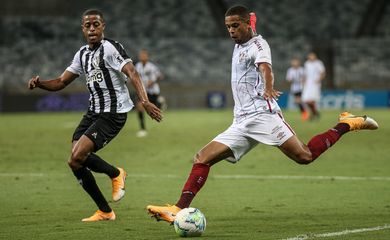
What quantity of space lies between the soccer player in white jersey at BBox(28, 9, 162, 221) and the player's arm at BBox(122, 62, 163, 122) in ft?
0.04

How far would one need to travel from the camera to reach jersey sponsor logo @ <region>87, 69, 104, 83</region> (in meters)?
10.3

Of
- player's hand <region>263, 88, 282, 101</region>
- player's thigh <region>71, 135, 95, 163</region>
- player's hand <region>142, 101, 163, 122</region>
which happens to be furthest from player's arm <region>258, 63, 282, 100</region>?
player's thigh <region>71, 135, 95, 163</region>

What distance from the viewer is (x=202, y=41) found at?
4659 cm

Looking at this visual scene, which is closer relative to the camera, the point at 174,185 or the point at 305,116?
the point at 174,185

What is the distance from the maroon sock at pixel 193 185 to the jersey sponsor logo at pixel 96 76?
1731 millimetres

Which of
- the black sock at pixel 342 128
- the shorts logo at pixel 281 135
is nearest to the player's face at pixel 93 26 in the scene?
the shorts logo at pixel 281 135

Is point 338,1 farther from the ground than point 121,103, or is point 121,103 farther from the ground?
point 121,103

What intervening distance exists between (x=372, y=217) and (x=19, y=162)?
930cm

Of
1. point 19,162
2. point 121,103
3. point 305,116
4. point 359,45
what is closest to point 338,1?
point 359,45

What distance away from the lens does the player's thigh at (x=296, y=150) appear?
9.55m

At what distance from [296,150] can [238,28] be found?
1.46 metres

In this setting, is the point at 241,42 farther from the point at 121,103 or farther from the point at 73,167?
the point at 73,167

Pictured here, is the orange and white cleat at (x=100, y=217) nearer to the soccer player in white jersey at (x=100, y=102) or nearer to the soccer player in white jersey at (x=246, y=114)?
the soccer player in white jersey at (x=100, y=102)

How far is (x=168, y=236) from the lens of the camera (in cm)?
886
